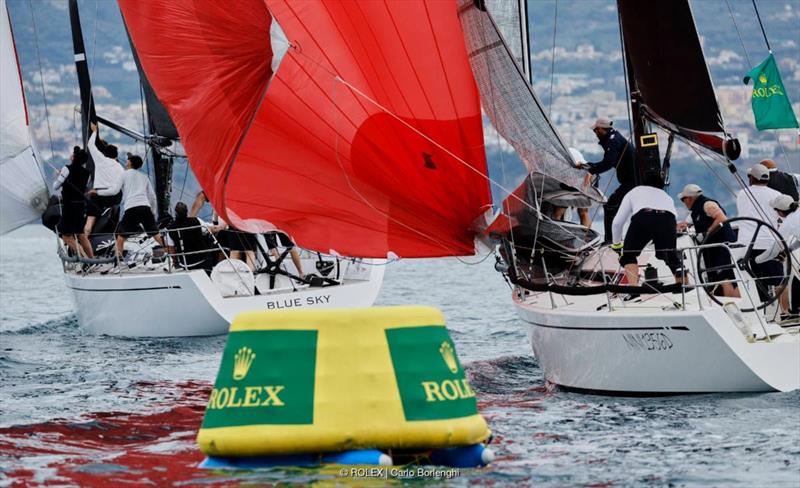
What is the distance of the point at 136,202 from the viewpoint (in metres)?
17.5

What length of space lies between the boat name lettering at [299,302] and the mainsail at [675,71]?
5767 mm

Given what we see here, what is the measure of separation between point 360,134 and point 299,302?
5219 millimetres

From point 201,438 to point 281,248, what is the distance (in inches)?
455

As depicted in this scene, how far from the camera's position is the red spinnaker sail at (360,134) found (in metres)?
11.5

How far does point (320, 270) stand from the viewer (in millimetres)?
18234

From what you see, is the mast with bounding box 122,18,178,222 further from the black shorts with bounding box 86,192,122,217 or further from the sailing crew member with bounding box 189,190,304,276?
the sailing crew member with bounding box 189,190,304,276

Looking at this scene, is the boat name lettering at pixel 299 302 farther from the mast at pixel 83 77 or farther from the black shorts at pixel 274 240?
the mast at pixel 83 77

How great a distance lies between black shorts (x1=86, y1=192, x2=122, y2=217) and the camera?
1870cm

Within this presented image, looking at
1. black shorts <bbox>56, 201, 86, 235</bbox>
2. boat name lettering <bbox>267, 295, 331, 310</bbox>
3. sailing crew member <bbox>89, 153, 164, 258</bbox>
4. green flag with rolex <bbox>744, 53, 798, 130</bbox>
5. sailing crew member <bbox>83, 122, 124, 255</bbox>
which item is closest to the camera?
green flag with rolex <bbox>744, 53, 798, 130</bbox>

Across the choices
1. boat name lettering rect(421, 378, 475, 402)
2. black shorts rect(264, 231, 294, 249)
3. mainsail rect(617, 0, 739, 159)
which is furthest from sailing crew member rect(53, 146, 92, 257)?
boat name lettering rect(421, 378, 475, 402)

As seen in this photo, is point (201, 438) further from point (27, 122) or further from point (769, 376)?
point (27, 122)

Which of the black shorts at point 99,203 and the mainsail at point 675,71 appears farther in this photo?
the black shorts at point 99,203

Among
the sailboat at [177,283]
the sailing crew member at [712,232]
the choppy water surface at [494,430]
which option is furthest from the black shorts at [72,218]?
the sailing crew member at [712,232]

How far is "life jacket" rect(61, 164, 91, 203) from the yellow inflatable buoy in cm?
1115
